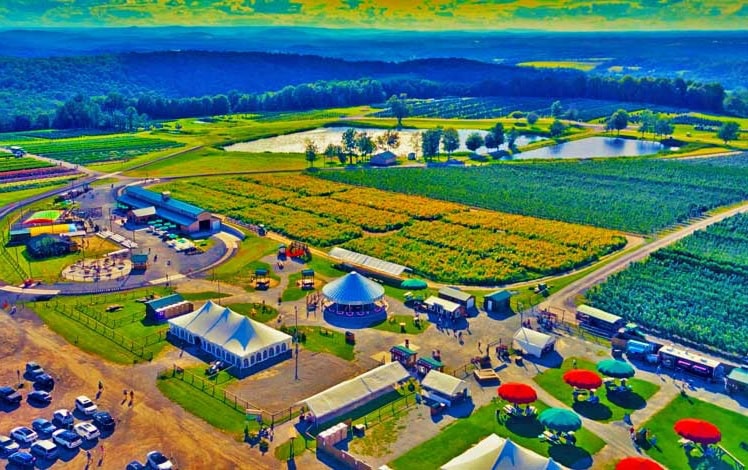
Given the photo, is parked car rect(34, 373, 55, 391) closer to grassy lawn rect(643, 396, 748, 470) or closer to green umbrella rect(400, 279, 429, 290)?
green umbrella rect(400, 279, 429, 290)

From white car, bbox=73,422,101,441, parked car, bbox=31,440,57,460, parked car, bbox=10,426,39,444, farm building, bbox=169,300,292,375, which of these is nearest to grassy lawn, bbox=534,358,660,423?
farm building, bbox=169,300,292,375

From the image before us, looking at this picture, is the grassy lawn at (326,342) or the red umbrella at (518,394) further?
the grassy lawn at (326,342)

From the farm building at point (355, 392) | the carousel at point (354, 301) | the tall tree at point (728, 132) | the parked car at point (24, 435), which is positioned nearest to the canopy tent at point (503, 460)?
the farm building at point (355, 392)

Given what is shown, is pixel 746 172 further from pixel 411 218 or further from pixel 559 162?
pixel 411 218

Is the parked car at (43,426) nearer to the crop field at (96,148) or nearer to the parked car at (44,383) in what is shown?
the parked car at (44,383)

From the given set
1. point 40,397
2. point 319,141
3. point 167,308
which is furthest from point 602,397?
point 319,141

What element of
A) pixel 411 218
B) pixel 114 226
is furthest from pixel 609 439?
pixel 114 226

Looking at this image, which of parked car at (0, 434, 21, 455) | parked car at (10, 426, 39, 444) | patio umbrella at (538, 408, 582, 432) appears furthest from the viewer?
patio umbrella at (538, 408, 582, 432)

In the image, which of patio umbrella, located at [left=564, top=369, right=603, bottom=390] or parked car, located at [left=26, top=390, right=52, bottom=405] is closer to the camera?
parked car, located at [left=26, top=390, right=52, bottom=405]
